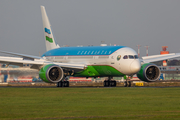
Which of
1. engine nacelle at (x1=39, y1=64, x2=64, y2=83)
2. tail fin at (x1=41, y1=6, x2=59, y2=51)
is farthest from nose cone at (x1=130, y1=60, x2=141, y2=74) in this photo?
tail fin at (x1=41, y1=6, x2=59, y2=51)

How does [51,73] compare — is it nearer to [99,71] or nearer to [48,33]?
[99,71]

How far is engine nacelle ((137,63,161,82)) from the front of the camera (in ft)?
152

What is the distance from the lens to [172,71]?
12050 centimetres

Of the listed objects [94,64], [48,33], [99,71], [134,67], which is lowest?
[99,71]

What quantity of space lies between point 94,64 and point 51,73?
20.1ft

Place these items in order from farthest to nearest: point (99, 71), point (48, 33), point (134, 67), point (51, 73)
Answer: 1. point (48, 33)
2. point (99, 71)
3. point (51, 73)
4. point (134, 67)

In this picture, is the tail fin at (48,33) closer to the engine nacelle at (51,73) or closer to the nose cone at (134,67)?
the engine nacelle at (51,73)

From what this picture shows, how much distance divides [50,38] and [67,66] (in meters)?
12.5


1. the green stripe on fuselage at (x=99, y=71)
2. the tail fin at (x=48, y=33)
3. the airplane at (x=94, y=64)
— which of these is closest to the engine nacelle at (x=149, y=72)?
the airplane at (x=94, y=64)

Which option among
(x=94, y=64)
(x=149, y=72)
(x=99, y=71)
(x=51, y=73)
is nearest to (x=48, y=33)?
(x=94, y=64)

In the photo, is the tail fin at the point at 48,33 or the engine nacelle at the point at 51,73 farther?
the tail fin at the point at 48,33

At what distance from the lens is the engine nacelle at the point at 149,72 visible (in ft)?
152

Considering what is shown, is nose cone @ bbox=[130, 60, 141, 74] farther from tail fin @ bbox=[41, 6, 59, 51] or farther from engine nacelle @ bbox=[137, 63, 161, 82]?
tail fin @ bbox=[41, 6, 59, 51]

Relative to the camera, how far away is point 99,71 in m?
47.0
